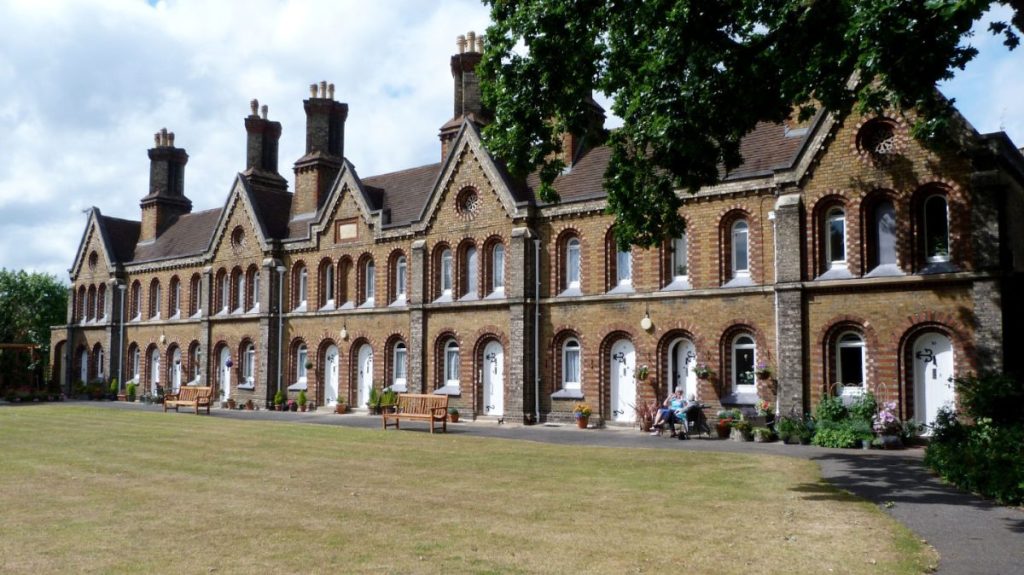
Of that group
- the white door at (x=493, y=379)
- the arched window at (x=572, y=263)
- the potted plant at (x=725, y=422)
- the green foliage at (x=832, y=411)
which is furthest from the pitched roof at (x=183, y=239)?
the green foliage at (x=832, y=411)

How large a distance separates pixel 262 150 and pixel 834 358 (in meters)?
31.2

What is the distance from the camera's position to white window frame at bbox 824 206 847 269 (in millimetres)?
22188

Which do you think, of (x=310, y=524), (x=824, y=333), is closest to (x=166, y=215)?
(x=824, y=333)

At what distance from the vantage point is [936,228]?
20.9 m

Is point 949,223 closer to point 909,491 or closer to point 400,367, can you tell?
point 909,491

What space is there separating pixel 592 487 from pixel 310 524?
491cm

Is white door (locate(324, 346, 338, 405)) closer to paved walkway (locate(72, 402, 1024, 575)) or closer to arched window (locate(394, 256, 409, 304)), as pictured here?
arched window (locate(394, 256, 409, 304))

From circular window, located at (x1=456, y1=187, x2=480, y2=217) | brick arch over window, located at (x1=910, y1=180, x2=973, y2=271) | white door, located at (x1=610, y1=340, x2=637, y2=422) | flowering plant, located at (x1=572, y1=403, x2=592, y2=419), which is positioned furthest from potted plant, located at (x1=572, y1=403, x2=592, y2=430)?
brick arch over window, located at (x1=910, y1=180, x2=973, y2=271)

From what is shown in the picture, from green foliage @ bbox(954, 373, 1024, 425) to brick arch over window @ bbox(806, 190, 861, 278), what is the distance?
4.76 meters

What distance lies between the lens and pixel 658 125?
587 inches

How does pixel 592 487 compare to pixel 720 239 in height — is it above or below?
below

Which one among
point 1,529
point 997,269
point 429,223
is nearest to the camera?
point 1,529

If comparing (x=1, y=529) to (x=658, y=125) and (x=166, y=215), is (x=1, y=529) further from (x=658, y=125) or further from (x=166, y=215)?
(x=166, y=215)

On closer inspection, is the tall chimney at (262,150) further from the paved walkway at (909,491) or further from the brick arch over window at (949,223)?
the brick arch over window at (949,223)
